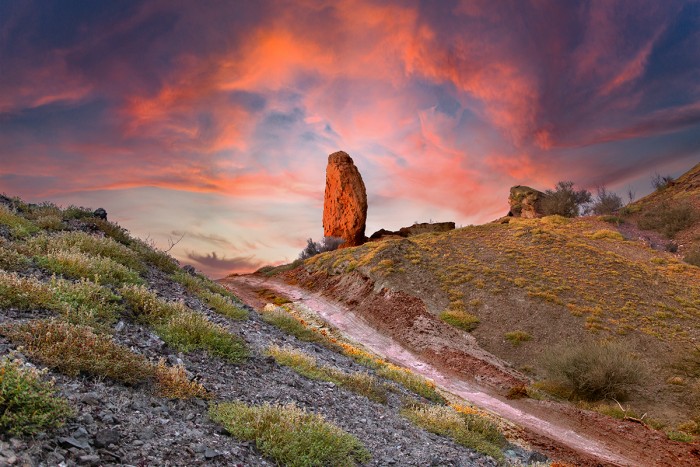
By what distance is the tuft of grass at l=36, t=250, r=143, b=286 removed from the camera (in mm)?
9891

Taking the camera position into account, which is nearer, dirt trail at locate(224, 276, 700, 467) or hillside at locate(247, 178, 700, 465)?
dirt trail at locate(224, 276, 700, 467)

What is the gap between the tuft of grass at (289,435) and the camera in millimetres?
5965

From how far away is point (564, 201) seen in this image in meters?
64.2

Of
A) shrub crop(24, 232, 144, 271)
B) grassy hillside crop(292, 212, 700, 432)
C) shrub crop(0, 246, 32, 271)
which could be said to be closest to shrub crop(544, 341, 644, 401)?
grassy hillside crop(292, 212, 700, 432)

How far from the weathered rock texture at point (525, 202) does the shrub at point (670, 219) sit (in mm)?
18416

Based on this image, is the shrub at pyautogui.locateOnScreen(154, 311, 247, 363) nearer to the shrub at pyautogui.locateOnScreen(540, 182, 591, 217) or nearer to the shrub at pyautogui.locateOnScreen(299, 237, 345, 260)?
the shrub at pyautogui.locateOnScreen(299, 237, 345, 260)

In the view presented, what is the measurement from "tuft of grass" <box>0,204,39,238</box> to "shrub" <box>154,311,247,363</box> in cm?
614

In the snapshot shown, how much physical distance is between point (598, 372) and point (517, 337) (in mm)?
5604

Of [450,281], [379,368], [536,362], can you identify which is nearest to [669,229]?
[450,281]

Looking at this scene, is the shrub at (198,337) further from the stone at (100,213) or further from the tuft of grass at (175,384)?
the stone at (100,213)

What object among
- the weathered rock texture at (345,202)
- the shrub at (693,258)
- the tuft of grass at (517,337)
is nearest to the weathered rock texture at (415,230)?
the weathered rock texture at (345,202)

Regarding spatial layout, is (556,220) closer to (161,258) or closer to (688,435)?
(688,435)

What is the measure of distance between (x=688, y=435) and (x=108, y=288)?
61.6ft

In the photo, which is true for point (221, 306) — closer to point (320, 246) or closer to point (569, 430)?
point (569, 430)
